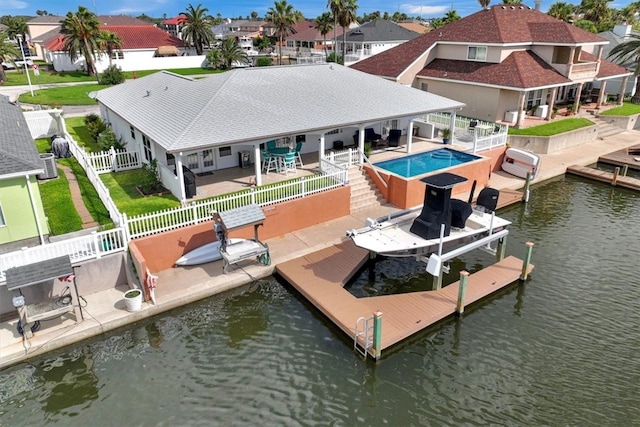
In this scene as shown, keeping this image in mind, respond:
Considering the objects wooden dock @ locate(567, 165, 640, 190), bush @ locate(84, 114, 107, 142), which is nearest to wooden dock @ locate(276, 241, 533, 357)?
wooden dock @ locate(567, 165, 640, 190)

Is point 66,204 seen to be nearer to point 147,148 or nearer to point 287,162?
point 147,148

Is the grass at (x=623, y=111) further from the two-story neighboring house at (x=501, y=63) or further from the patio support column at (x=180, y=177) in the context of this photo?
the patio support column at (x=180, y=177)

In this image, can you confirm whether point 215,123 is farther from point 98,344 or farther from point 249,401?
point 249,401

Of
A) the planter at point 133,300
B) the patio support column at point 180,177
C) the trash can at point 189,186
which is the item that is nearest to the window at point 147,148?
the trash can at point 189,186

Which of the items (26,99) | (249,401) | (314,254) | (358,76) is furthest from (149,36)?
(249,401)

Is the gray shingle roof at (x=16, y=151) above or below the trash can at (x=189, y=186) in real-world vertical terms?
above

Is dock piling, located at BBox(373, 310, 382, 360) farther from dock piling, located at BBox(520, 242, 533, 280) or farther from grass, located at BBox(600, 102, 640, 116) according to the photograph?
grass, located at BBox(600, 102, 640, 116)

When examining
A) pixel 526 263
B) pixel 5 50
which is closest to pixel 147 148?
pixel 526 263
